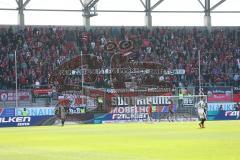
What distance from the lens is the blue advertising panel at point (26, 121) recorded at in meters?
53.6

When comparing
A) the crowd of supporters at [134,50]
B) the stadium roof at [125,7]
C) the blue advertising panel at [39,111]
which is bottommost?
the blue advertising panel at [39,111]

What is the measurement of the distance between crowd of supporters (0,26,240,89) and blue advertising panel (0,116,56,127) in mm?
3155

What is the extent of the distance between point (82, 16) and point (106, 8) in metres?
3.31

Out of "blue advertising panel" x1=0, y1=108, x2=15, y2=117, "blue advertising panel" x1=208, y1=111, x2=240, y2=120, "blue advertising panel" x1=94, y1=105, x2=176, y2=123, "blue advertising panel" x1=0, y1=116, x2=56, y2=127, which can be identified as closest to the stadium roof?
"blue advertising panel" x1=94, y1=105, x2=176, y2=123

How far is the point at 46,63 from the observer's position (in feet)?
197

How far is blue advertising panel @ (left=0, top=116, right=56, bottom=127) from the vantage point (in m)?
53.6

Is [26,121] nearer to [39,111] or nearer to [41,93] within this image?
[39,111]

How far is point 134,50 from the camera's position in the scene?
214ft

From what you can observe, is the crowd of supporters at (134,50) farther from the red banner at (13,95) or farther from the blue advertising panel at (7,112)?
the blue advertising panel at (7,112)

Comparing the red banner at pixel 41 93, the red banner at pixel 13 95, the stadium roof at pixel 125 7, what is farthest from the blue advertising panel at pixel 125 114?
the stadium roof at pixel 125 7

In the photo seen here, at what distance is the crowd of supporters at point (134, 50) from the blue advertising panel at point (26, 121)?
10.4ft

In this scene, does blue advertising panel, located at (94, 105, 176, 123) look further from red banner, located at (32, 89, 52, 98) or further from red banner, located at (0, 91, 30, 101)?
red banner, located at (0, 91, 30, 101)

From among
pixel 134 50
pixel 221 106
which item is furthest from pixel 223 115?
pixel 134 50

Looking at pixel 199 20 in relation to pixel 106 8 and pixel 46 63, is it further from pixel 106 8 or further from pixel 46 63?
pixel 46 63
